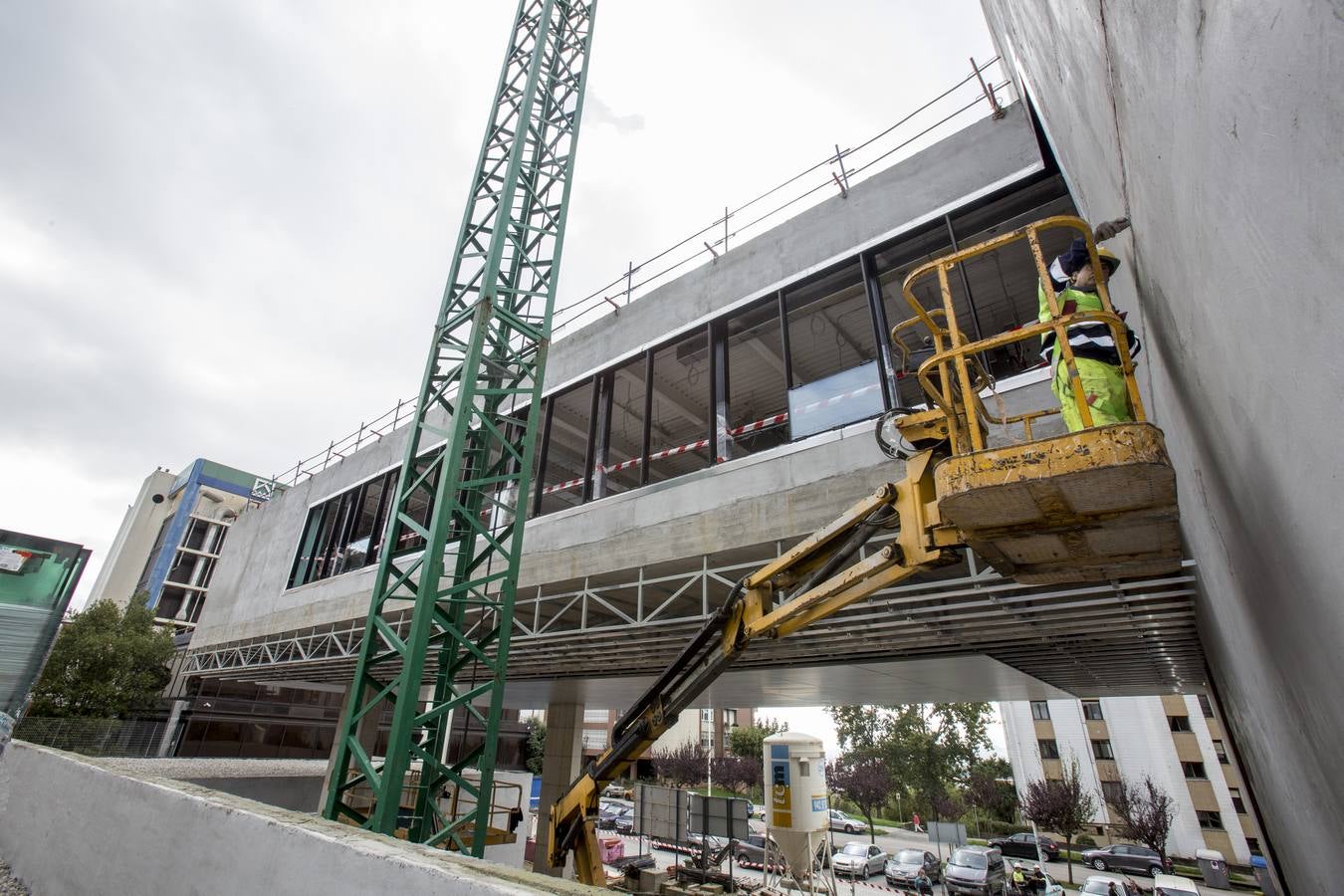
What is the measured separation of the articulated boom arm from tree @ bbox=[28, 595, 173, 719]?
31434mm

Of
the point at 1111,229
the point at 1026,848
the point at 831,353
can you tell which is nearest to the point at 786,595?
the point at 1111,229

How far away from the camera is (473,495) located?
404 inches

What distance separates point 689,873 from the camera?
16.5 m

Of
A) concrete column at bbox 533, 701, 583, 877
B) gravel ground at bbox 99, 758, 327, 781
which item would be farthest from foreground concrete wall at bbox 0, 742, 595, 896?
gravel ground at bbox 99, 758, 327, 781

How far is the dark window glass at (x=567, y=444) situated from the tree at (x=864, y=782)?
35841 millimetres

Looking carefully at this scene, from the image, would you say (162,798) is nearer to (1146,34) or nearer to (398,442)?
(1146,34)

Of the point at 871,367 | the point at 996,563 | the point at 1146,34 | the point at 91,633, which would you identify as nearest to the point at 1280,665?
the point at 996,563

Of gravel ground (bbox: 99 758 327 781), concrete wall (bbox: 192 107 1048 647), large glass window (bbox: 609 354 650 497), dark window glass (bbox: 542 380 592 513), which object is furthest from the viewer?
gravel ground (bbox: 99 758 327 781)

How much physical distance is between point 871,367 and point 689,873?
48.0ft

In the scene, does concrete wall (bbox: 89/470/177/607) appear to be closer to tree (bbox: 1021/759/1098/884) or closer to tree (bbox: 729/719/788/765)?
tree (bbox: 729/719/788/765)

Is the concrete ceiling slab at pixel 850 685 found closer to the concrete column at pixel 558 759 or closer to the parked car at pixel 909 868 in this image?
the concrete column at pixel 558 759

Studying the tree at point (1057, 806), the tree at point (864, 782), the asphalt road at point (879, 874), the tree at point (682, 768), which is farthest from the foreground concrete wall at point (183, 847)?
the tree at point (682, 768)

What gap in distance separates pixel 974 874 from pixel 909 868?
11.3 feet

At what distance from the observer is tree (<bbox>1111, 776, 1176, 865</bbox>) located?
2953 cm
